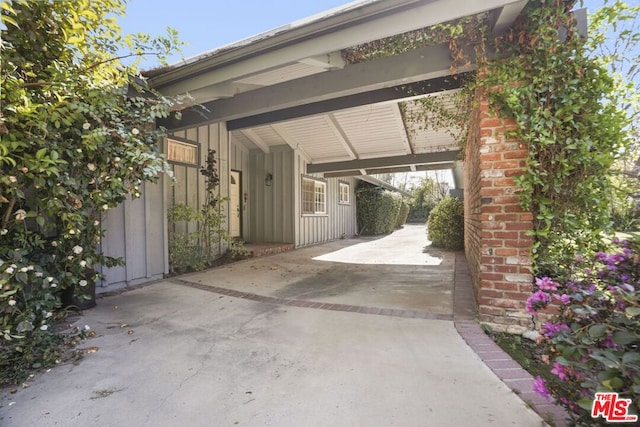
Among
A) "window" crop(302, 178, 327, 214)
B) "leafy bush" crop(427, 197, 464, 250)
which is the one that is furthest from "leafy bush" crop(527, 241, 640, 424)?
Result: "window" crop(302, 178, 327, 214)

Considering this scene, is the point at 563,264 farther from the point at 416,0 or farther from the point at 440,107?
the point at 440,107

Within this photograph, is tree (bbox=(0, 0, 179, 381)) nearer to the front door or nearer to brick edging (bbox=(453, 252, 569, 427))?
brick edging (bbox=(453, 252, 569, 427))

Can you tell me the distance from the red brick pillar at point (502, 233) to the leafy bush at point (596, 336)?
1179mm

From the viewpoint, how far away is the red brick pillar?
267cm

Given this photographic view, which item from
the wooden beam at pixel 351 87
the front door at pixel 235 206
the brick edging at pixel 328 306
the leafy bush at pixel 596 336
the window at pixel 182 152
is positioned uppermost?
the wooden beam at pixel 351 87

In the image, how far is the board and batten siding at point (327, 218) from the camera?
350 inches

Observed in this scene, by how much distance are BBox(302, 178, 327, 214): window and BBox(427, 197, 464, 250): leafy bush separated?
152 inches

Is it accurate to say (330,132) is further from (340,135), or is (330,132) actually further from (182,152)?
(182,152)

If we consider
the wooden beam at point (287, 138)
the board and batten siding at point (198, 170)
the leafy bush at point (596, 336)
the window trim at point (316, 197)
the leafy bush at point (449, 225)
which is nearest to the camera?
the leafy bush at point (596, 336)

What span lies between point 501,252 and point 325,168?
7054 millimetres

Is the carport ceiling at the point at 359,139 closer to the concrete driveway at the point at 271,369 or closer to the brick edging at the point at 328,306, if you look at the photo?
the brick edging at the point at 328,306

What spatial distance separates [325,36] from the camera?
2.91 meters

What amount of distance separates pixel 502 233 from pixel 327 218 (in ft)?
28.4

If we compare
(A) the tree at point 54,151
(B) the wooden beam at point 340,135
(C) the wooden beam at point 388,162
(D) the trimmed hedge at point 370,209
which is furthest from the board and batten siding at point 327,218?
(A) the tree at point 54,151
